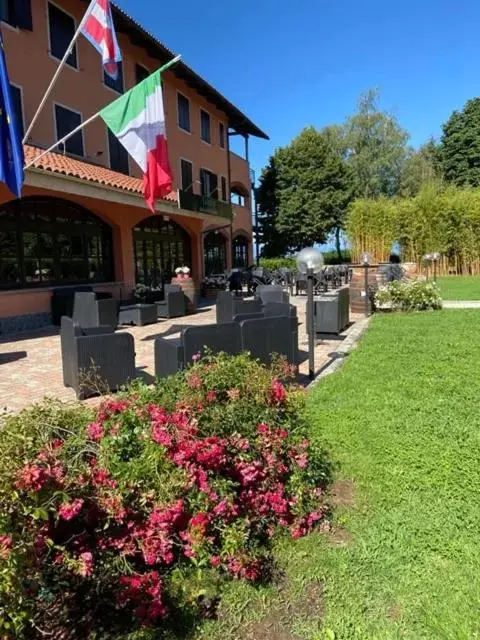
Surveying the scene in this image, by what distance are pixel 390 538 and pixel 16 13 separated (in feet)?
47.0

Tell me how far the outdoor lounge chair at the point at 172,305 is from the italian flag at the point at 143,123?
484 centimetres

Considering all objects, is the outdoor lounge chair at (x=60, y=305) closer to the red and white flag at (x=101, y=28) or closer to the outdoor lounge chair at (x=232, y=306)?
the outdoor lounge chair at (x=232, y=306)

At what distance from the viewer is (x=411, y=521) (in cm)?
273

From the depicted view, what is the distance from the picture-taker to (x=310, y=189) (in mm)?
34844

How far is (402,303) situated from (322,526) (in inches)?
406

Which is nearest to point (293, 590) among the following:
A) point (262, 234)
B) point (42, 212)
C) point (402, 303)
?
point (402, 303)

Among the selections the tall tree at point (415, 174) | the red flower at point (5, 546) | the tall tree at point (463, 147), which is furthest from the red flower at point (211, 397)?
the tall tree at point (463, 147)

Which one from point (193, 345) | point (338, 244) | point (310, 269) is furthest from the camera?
point (338, 244)

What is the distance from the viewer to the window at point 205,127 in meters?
22.1

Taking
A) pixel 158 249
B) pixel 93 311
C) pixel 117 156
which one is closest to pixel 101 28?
pixel 93 311

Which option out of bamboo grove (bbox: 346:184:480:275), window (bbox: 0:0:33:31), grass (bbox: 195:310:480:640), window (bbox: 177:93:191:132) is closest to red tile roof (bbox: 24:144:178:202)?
window (bbox: 0:0:33:31)

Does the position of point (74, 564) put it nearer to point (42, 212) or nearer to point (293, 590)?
point (293, 590)

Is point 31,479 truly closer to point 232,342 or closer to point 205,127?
point 232,342

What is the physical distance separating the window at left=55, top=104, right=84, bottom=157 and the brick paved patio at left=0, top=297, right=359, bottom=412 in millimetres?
5739
